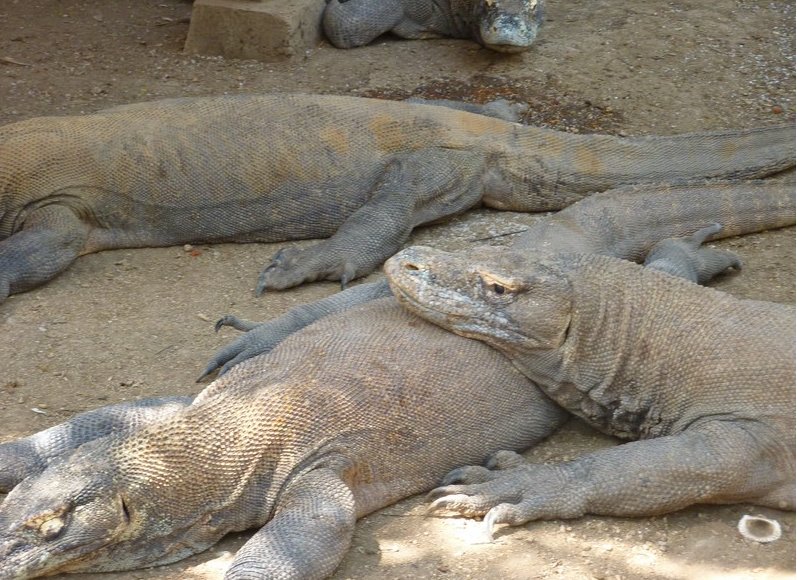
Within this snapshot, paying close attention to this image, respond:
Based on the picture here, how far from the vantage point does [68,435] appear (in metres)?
4.49

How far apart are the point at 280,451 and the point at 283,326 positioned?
1.17 meters

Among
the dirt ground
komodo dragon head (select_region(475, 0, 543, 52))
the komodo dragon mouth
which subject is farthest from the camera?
komodo dragon head (select_region(475, 0, 543, 52))

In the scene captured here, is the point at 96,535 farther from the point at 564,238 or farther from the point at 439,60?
Result: the point at 439,60

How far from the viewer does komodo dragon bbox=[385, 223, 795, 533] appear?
4145mm

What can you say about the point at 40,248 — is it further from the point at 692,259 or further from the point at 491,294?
the point at 692,259

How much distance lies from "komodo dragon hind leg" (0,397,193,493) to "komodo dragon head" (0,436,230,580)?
40 cm

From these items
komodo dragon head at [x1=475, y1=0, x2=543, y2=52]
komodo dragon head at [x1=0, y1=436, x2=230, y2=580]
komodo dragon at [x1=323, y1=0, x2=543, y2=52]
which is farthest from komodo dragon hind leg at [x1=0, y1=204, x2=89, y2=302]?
komodo dragon head at [x1=475, y1=0, x2=543, y2=52]

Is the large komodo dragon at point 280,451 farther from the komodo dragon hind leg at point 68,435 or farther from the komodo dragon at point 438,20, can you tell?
the komodo dragon at point 438,20

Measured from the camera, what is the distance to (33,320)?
236 inches

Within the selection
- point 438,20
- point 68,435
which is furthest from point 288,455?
point 438,20

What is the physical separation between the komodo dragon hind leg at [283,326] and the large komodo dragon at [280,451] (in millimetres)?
443

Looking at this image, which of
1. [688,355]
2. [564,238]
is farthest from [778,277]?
[688,355]

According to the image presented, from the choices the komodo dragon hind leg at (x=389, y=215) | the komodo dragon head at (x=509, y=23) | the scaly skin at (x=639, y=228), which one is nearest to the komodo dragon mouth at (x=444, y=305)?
the scaly skin at (x=639, y=228)

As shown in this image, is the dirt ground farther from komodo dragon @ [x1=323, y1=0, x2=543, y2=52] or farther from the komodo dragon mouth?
the komodo dragon mouth
